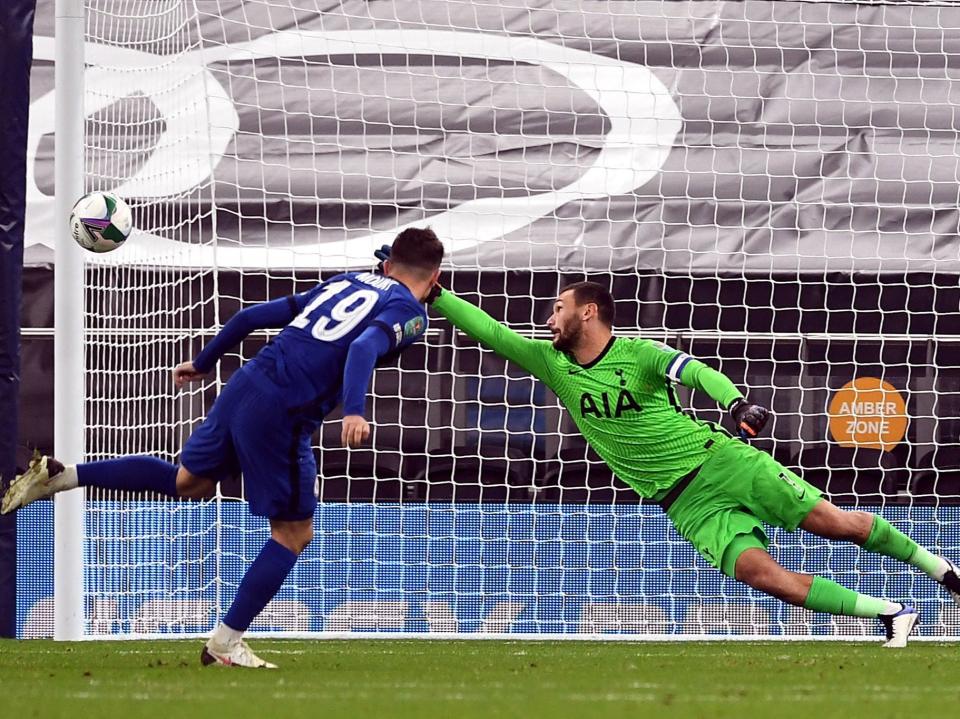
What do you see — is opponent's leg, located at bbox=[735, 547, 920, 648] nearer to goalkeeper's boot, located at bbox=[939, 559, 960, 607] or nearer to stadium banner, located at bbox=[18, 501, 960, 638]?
goalkeeper's boot, located at bbox=[939, 559, 960, 607]

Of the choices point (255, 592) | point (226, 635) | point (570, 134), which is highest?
point (570, 134)

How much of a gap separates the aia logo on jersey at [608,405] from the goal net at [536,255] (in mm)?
1943

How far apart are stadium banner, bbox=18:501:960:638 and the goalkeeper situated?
6.27ft

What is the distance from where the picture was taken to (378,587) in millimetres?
8984

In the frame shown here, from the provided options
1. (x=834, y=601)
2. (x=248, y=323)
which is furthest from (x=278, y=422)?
(x=834, y=601)

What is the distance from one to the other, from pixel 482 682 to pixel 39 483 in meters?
1.97

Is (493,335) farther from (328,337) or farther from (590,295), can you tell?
(328,337)

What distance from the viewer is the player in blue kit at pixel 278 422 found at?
18.3 feet

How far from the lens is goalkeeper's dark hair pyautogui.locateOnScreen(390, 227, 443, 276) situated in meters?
5.93

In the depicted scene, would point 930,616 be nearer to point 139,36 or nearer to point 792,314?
point 792,314

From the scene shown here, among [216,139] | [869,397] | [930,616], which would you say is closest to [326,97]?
[216,139]

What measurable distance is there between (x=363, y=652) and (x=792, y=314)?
3.59 meters

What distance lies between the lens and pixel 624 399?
23.4 feet

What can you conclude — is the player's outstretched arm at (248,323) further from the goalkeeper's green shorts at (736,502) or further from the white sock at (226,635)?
the goalkeeper's green shorts at (736,502)
